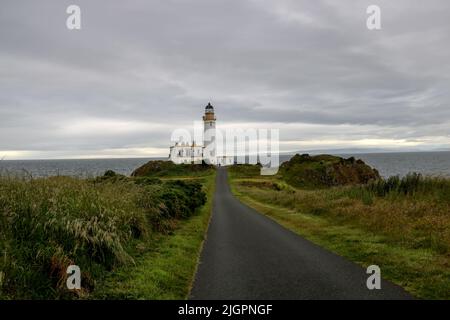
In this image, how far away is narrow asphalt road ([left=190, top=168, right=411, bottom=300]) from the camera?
27.0 ft

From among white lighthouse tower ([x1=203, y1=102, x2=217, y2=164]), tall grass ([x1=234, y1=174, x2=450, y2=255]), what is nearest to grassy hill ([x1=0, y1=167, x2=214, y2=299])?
tall grass ([x1=234, y1=174, x2=450, y2=255])

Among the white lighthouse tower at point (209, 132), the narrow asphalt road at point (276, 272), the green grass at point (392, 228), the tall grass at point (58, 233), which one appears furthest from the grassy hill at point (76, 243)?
the white lighthouse tower at point (209, 132)

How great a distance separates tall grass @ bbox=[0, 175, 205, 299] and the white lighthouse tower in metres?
76.1

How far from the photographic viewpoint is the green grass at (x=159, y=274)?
8.17 meters

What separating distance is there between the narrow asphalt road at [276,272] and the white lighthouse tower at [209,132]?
74.6 metres

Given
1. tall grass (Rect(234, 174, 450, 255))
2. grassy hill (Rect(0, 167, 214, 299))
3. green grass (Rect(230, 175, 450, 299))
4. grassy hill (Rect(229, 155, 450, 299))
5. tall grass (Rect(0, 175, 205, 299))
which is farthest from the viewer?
tall grass (Rect(234, 174, 450, 255))

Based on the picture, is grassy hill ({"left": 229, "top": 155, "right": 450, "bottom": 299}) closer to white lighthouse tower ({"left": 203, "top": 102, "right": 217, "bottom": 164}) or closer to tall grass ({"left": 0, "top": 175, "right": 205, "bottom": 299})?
tall grass ({"left": 0, "top": 175, "right": 205, "bottom": 299})

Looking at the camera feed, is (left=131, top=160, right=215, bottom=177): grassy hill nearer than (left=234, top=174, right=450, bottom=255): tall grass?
No

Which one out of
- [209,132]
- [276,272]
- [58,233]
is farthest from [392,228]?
[209,132]

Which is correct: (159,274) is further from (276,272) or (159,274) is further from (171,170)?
(171,170)

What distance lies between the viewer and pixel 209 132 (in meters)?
90.2

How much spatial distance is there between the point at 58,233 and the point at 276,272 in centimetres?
521
